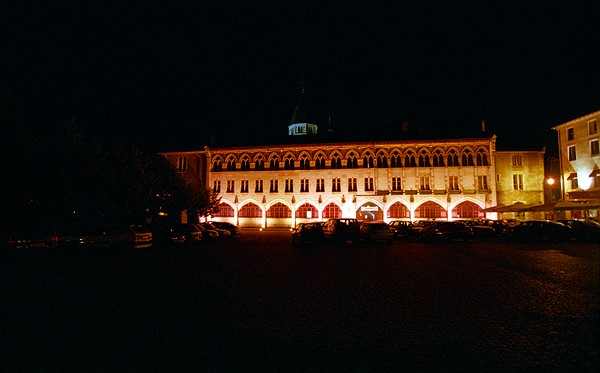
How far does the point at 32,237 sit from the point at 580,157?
42513 mm

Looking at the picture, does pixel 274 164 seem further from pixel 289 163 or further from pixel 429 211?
pixel 429 211

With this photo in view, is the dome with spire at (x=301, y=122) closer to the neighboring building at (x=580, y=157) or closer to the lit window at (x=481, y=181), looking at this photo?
the lit window at (x=481, y=181)

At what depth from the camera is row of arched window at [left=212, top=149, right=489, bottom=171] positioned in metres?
48.8

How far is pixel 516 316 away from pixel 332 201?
43.7 metres

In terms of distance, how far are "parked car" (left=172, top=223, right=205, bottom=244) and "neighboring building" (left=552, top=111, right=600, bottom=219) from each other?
2995 centimetres

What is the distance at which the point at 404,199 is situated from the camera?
49344mm

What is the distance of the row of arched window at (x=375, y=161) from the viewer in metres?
48.8

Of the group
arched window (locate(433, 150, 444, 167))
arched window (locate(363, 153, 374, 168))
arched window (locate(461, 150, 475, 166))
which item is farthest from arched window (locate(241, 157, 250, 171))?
arched window (locate(461, 150, 475, 166))

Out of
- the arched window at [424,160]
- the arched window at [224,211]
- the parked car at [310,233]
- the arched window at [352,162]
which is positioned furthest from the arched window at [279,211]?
the parked car at [310,233]

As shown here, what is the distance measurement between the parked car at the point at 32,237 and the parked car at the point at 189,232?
9.70 meters

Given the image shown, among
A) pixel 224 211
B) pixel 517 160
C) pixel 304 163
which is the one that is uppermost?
pixel 304 163

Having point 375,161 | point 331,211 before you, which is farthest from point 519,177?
point 331,211

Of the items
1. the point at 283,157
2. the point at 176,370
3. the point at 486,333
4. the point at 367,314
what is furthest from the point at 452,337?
the point at 283,157

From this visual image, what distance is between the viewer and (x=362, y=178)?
166ft
